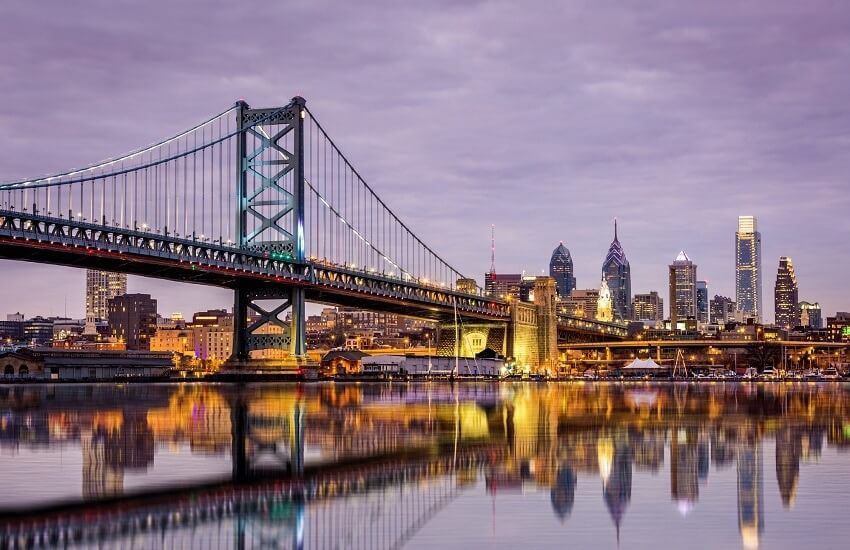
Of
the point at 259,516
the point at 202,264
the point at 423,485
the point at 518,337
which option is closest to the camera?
the point at 259,516

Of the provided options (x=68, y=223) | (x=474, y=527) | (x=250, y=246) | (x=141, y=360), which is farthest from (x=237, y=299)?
(x=474, y=527)

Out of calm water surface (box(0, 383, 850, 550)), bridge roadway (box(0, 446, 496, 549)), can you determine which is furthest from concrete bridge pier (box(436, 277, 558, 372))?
bridge roadway (box(0, 446, 496, 549))

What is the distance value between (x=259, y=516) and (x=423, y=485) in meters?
4.19

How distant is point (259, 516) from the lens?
1716cm

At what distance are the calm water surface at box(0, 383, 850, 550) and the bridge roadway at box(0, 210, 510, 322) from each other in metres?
48.6

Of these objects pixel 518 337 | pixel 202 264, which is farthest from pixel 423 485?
pixel 518 337

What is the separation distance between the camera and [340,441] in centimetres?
2989

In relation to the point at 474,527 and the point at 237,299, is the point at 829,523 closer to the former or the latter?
the point at 474,527

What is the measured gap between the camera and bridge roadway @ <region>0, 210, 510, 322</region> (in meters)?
82.5

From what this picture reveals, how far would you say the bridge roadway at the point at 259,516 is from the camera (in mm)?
15312

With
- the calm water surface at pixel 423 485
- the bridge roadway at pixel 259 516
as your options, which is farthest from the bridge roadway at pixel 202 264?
the bridge roadway at pixel 259 516

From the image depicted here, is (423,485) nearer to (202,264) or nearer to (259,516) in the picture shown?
(259,516)

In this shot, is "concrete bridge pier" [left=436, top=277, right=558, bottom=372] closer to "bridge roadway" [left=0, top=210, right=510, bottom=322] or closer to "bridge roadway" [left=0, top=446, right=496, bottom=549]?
"bridge roadway" [left=0, top=210, right=510, bottom=322]

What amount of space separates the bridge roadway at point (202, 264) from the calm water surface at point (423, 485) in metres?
48.6
